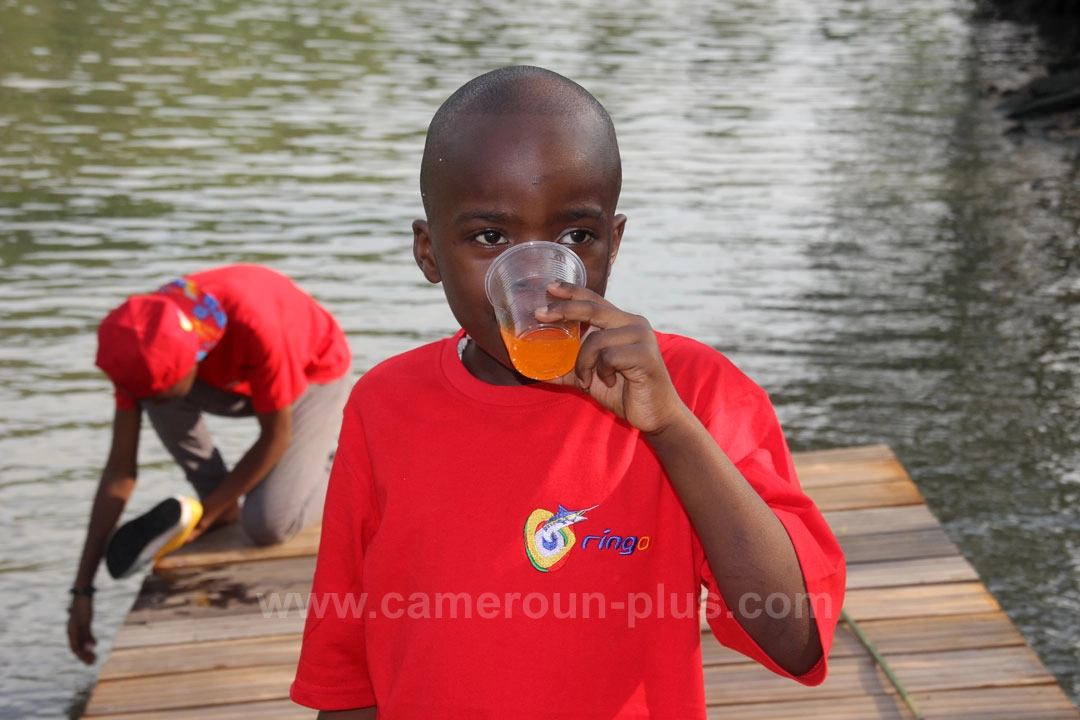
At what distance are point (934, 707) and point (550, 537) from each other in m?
1.89

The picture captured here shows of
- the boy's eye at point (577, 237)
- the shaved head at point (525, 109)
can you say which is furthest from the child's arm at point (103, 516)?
the boy's eye at point (577, 237)

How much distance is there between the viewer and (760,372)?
6633mm

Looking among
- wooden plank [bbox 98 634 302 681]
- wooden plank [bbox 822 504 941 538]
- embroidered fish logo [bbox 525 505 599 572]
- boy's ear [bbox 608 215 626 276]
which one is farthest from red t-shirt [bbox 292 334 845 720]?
wooden plank [bbox 822 504 941 538]

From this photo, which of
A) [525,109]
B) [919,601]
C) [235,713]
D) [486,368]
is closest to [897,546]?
[919,601]

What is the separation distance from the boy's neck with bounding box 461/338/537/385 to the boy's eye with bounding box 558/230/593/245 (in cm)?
25

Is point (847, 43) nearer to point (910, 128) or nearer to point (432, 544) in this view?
point (910, 128)

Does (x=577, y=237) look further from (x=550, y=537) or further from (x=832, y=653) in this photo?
(x=832, y=653)

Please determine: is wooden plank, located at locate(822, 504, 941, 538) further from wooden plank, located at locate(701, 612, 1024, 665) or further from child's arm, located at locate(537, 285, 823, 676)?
child's arm, located at locate(537, 285, 823, 676)

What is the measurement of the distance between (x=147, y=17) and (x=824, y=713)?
1771 cm

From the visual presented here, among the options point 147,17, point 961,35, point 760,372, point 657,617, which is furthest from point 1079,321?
point 147,17

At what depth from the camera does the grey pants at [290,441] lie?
4508 mm

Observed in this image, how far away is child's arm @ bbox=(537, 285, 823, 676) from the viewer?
1.44 m

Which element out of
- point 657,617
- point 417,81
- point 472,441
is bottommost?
point 417,81

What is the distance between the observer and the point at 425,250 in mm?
1817
